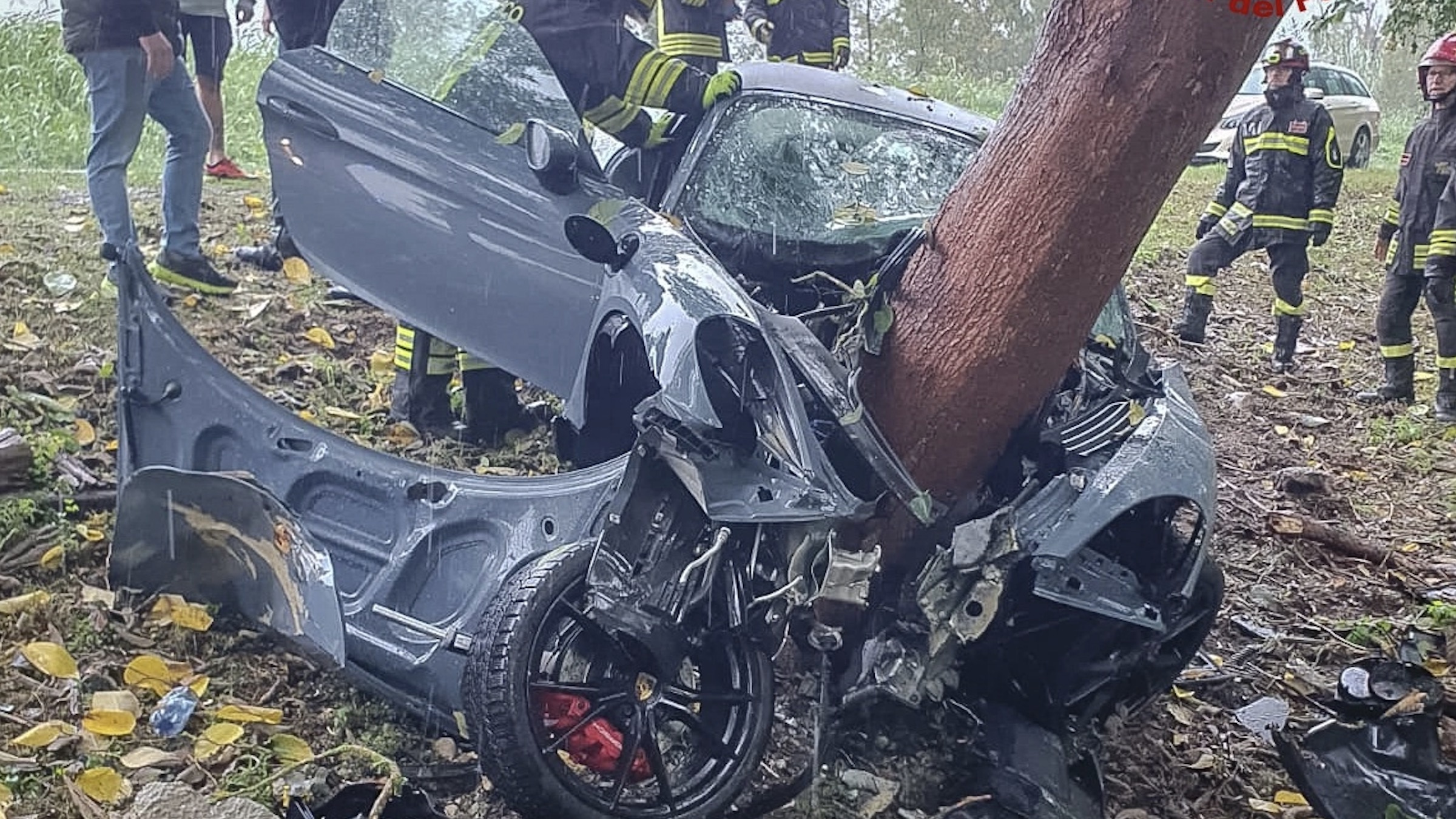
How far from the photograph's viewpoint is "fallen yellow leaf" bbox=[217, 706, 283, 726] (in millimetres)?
3086

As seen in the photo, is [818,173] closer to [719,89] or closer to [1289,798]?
[719,89]

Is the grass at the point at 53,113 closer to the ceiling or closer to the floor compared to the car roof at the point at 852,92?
A: closer to the floor

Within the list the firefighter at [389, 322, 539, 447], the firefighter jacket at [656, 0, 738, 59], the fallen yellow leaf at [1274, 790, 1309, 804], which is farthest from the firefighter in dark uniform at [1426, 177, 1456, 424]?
the firefighter at [389, 322, 539, 447]

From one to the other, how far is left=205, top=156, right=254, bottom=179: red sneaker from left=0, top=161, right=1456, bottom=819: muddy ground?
0.30 ft

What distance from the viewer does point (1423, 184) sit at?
680cm

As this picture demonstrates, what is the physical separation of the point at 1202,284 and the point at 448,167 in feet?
17.4

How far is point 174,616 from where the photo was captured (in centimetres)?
344

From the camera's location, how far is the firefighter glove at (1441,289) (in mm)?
6539

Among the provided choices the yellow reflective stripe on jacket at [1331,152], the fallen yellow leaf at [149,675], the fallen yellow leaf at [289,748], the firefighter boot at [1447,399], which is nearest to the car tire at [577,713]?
the fallen yellow leaf at [289,748]

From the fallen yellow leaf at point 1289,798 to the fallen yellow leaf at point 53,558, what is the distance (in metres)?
3.39

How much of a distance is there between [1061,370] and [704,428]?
921mm

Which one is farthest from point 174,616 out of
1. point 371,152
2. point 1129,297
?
point 1129,297

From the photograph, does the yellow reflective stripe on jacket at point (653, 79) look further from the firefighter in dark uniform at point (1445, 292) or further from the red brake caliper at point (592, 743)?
the firefighter in dark uniform at point (1445, 292)

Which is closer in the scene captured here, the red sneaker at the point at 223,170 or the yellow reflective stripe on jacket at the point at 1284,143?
the yellow reflective stripe on jacket at the point at 1284,143
